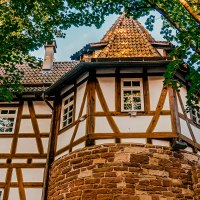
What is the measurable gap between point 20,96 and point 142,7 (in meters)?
6.83

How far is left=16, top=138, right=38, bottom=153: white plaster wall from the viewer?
43.0 feet

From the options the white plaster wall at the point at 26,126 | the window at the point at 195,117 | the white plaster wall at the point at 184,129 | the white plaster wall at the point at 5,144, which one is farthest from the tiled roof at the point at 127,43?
the white plaster wall at the point at 5,144

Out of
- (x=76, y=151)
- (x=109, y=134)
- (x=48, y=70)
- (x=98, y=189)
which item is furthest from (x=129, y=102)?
(x=48, y=70)

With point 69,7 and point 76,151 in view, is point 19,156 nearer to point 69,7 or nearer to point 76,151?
point 76,151

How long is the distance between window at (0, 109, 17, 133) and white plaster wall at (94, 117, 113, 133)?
4.20 meters

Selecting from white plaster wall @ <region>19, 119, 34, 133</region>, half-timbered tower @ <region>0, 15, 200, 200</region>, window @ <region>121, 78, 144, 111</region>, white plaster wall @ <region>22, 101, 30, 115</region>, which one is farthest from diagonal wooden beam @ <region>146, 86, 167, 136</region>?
white plaster wall @ <region>22, 101, 30, 115</region>

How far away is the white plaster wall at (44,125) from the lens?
13.5m

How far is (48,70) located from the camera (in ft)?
55.6

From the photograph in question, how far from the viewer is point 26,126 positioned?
13.6 m

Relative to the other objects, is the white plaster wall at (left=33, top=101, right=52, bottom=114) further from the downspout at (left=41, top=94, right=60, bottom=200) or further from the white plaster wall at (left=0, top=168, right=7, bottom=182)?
the white plaster wall at (left=0, top=168, right=7, bottom=182)

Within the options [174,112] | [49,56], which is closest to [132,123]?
[174,112]

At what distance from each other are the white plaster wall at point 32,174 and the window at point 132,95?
403cm

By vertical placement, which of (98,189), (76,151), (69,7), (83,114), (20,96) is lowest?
(98,189)

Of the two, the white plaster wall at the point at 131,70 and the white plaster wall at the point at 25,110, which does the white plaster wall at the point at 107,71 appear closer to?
the white plaster wall at the point at 131,70
